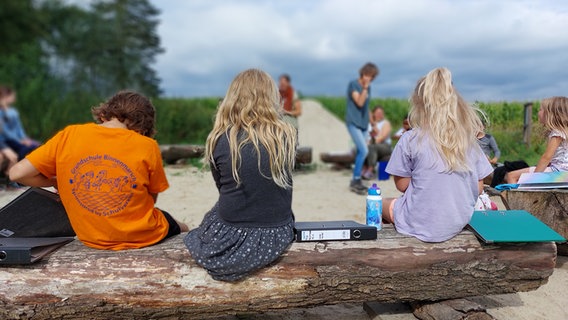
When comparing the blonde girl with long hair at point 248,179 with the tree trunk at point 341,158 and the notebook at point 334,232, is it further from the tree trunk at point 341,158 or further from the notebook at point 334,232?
the tree trunk at point 341,158

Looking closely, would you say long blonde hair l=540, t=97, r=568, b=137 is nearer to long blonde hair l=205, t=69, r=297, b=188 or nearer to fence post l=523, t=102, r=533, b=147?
fence post l=523, t=102, r=533, b=147

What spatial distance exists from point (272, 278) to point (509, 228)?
1.55 meters

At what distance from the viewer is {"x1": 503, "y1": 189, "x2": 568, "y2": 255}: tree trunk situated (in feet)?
12.9

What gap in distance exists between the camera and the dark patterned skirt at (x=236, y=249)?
273cm

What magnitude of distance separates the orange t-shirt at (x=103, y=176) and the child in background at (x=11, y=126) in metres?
5.34

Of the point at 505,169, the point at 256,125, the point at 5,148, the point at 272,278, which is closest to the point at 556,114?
the point at 505,169

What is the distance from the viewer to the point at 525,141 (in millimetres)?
5305

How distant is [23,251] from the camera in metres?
2.71

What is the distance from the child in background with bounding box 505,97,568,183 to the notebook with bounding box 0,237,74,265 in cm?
392

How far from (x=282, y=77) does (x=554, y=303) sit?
6.29m

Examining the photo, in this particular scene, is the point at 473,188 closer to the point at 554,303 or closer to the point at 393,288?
the point at 393,288

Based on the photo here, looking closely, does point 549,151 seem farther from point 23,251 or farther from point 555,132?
point 23,251

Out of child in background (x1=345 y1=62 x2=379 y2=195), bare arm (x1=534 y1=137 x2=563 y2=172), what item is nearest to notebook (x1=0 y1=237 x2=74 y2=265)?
bare arm (x1=534 y1=137 x2=563 y2=172)

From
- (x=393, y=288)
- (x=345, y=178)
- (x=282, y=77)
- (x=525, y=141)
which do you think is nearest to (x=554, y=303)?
(x=393, y=288)
